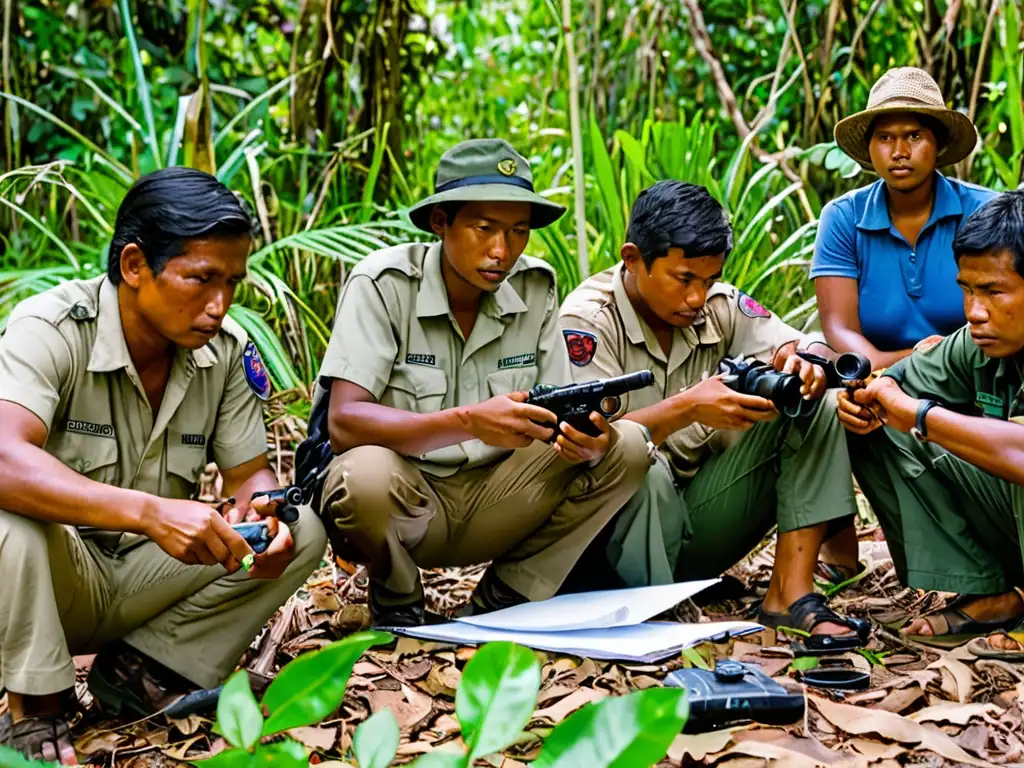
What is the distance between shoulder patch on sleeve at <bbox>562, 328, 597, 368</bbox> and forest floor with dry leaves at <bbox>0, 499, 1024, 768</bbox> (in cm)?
72

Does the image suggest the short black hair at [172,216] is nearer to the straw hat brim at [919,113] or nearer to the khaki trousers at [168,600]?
the khaki trousers at [168,600]

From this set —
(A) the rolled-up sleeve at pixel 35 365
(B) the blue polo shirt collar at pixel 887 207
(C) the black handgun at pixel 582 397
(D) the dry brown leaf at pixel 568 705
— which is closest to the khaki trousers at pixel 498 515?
(C) the black handgun at pixel 582 397

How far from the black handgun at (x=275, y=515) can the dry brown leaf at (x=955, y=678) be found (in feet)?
4.78

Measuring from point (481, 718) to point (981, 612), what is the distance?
87.9 inches

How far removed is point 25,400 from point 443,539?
1.14 metres

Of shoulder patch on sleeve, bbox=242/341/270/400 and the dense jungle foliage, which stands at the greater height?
the dense jungle foliage

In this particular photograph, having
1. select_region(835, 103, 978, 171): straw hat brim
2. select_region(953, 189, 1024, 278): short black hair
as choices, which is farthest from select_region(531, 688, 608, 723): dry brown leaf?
select_region(835, 103, 978, 171): straw hat brim

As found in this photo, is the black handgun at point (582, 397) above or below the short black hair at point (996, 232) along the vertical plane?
below

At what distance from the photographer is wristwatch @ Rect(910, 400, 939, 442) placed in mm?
2691

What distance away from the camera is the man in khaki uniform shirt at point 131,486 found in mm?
2156

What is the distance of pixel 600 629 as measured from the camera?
2.70 m

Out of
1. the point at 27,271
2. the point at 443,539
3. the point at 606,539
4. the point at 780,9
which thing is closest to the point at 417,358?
the point at 443,539

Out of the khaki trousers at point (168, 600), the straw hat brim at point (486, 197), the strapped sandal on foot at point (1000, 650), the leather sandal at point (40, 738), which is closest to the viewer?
the leather sandal at point (40, 738)

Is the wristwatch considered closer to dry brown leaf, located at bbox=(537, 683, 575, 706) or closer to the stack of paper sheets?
the stack of paper sheets
